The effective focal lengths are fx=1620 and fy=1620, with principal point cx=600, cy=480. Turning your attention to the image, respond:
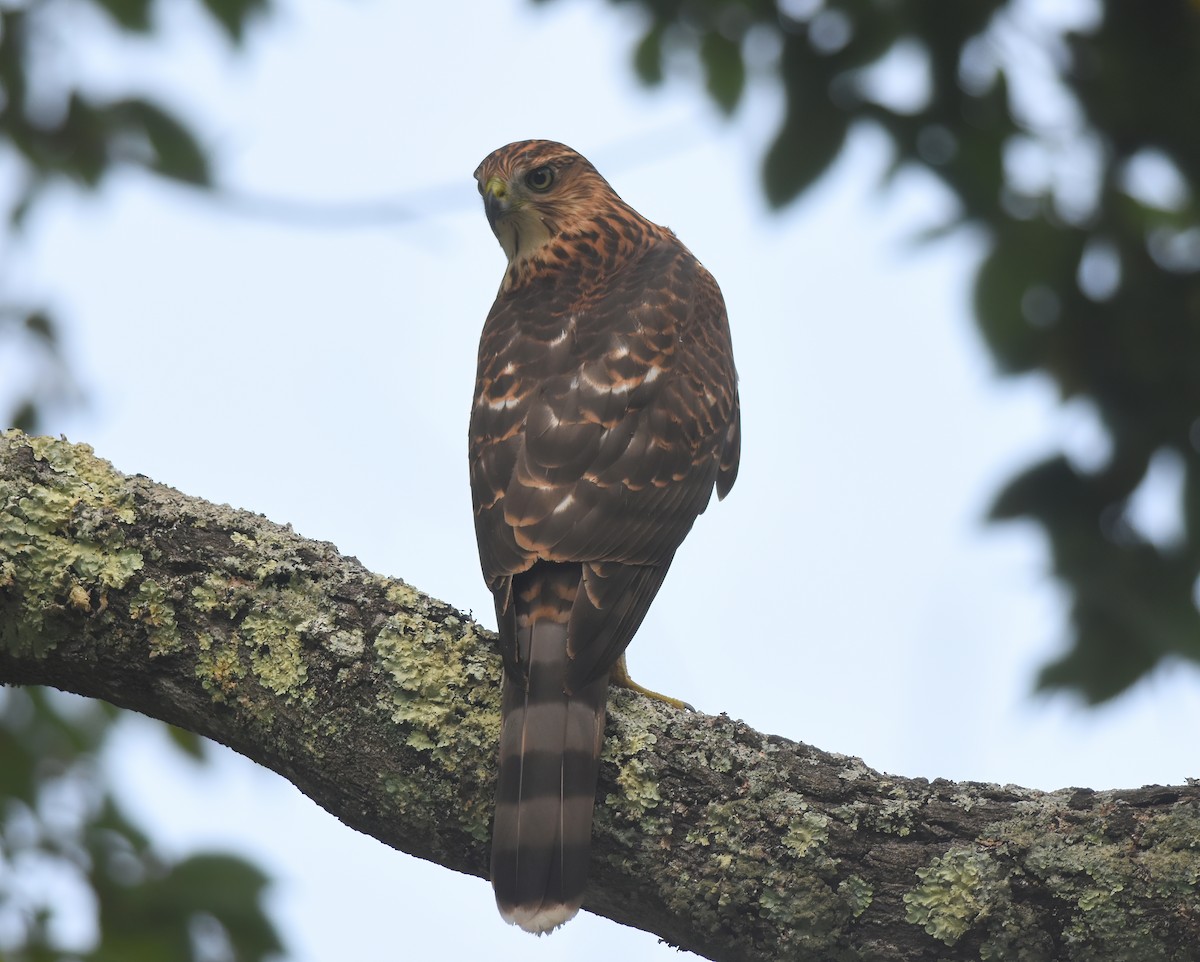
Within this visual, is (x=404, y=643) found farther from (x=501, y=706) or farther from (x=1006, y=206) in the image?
(x=1006, y=206)

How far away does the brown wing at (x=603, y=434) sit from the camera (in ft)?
11.5

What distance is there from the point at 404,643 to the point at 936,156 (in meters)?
1.67

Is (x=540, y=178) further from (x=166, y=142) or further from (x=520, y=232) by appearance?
(x=166, y=142)

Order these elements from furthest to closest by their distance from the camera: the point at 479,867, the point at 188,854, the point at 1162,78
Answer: the point at 1162,78, the point at 188,854, the point at 479,867

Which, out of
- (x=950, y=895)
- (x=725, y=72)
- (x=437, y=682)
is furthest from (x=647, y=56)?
(x=950, y=895)

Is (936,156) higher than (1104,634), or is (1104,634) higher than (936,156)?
(936,156)

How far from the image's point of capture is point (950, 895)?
109 inches

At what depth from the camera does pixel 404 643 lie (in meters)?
3.10

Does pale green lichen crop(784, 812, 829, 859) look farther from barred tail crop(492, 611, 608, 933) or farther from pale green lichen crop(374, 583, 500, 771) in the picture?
pale green lichen crop(374, 583, 500, 771)

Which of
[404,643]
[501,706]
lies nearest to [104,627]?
[404,643]

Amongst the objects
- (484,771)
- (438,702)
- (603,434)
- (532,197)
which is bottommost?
(484,771)

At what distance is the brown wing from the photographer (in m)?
3.51

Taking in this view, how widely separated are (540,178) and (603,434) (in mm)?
1556

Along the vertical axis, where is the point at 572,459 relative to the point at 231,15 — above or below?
below
